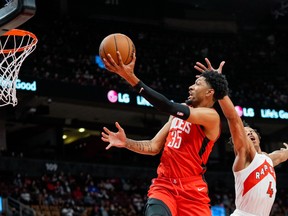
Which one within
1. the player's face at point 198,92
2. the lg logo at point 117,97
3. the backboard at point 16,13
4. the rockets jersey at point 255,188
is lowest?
the lg logo at point 117,97

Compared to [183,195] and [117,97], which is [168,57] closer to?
[117,97]

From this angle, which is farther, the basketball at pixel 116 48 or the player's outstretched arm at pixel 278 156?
the player's outstretched arm at pixel 278 156

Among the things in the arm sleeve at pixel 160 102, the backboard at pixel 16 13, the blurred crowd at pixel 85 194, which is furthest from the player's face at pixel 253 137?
the blurred crowd at pixel 85 194

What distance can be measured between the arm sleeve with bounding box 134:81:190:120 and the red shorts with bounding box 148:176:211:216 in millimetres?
701

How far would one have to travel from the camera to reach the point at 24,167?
22484 millimetres

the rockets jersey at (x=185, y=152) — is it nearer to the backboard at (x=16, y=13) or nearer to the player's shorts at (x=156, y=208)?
the player's shorts at (x=156, y=208)

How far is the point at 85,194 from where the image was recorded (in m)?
21.2

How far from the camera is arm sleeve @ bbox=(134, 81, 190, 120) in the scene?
542cm

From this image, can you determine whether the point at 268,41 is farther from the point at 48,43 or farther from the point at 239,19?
the point at 48,43

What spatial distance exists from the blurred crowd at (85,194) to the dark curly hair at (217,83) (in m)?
13.3

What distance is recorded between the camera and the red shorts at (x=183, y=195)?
583 centimetres

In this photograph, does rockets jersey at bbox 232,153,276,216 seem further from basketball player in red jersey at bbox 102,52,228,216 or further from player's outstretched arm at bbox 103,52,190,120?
player's outstretched arm at bbox 103,52,190,120

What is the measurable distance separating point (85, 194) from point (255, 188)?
15.3 m

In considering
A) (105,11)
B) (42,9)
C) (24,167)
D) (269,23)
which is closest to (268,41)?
(269,23)
